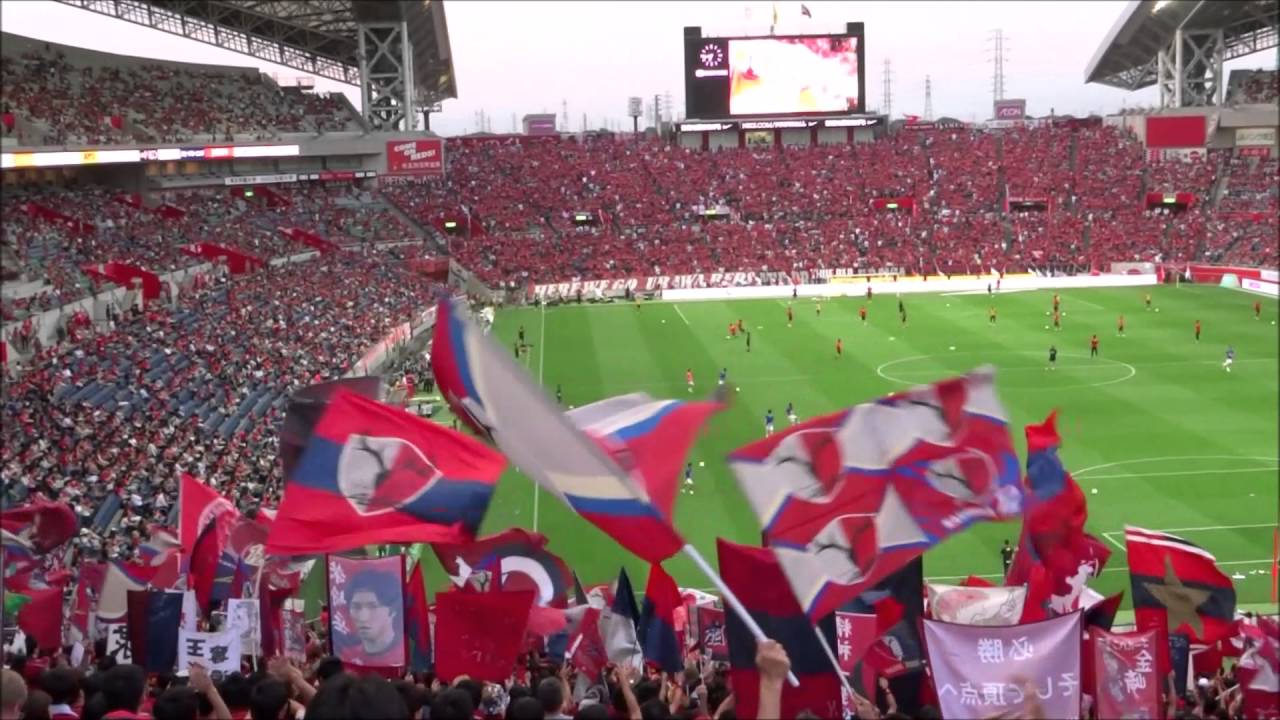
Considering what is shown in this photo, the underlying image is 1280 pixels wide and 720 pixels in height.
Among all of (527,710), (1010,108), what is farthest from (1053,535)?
(1010,108)

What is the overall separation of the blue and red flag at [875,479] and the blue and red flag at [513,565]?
303cm

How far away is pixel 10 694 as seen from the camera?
5.50 metres

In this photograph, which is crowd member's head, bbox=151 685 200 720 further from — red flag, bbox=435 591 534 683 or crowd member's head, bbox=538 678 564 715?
red flag, bbox=435 591 534 683

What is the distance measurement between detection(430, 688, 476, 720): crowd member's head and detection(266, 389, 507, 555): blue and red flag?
13.2 ft

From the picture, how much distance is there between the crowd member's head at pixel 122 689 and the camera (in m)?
6.12

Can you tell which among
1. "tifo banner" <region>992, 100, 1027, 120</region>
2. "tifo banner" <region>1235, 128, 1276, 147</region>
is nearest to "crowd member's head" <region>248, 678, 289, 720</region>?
"tifo banner" <region>1235, 128, 1276, 147</region>

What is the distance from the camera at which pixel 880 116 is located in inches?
3484

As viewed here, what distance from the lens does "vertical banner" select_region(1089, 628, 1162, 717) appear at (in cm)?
891

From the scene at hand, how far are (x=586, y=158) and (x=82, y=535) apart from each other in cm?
7069

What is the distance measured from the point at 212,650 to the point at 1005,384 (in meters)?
33.1

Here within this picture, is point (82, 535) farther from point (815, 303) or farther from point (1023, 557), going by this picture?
point (815, 303)

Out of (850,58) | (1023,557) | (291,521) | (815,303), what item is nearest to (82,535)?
(291,521)

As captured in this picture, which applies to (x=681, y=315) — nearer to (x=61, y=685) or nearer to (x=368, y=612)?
(x=368, y=612)

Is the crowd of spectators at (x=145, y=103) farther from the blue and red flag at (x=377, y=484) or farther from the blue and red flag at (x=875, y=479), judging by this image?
the blue and red flag at (x=875, y=479)
